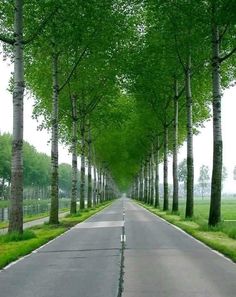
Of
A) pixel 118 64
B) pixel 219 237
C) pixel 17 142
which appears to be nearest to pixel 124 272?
pixel 219 237

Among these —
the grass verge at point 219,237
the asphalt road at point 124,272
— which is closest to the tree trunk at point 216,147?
the grass verge at point 219,237

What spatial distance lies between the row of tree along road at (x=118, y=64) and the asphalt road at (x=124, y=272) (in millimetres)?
6277

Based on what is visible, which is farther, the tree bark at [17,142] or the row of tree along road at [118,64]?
the row of tree along road at [118,64]

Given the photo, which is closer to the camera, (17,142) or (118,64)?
(17,142)

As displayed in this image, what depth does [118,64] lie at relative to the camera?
38188 millimetres

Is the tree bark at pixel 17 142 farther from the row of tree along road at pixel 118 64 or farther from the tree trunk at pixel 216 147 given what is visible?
the tree trunk at pixel 216 147

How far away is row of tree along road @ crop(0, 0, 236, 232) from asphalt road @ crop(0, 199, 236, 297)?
6.28 meters

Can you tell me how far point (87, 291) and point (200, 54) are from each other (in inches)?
906

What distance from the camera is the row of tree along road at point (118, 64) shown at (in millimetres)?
21391

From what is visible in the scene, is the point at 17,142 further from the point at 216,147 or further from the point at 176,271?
the point at 176,271

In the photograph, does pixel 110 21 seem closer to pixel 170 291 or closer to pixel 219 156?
pixel 219 156

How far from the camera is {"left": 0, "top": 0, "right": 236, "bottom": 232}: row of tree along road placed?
21.4 meters

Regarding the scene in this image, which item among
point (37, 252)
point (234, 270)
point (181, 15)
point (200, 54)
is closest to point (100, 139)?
point (200, 54)

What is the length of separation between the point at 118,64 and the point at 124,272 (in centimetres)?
2825
